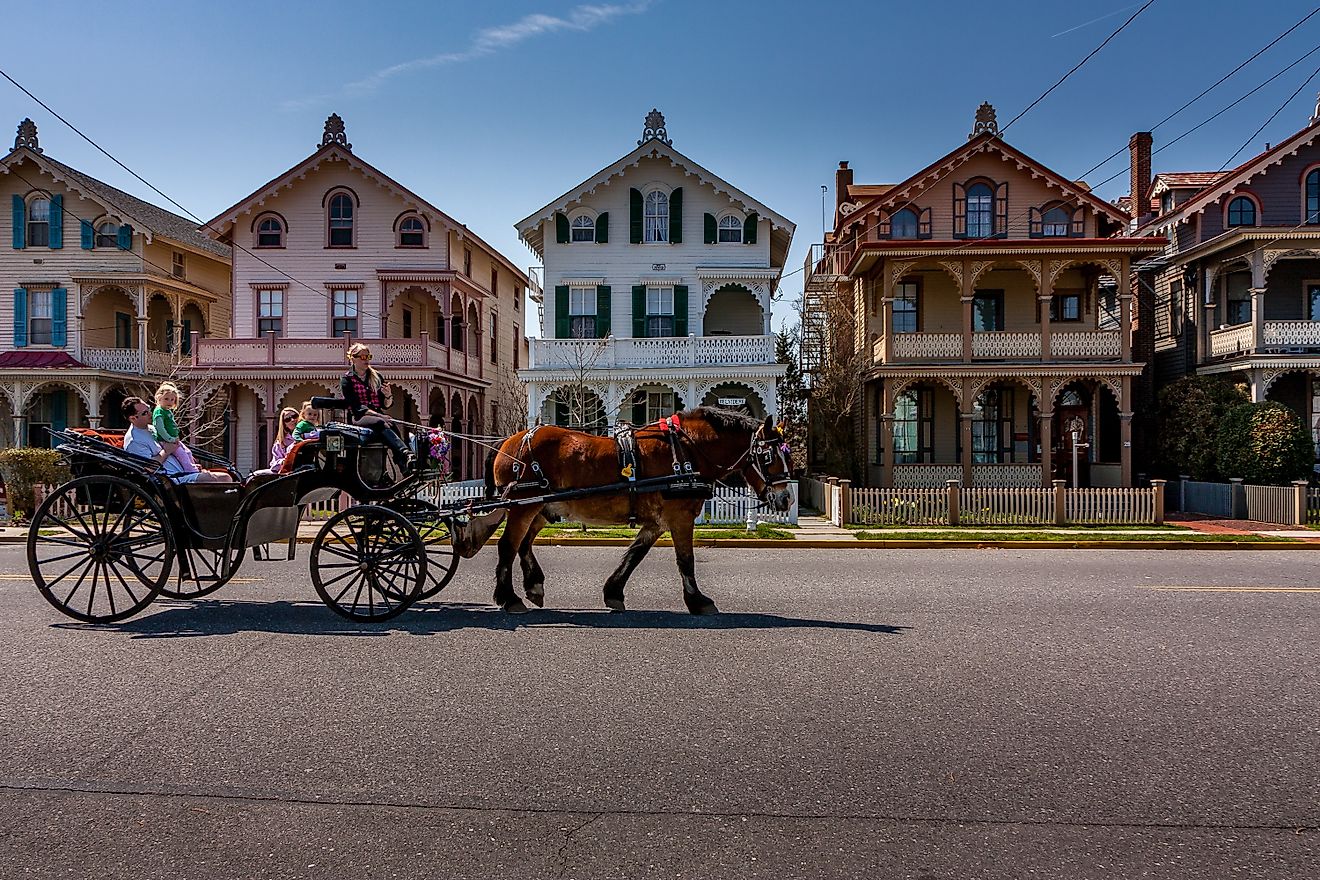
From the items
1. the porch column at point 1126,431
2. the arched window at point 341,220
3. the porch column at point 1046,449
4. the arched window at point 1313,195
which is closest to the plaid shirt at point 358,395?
the porch column at point 1046,449

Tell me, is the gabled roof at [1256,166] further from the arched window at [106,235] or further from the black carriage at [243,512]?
the arched window at [106,235]

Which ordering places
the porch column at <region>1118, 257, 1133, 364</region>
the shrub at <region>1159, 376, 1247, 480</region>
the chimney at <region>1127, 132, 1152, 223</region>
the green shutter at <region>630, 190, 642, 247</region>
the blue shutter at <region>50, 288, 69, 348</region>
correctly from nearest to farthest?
the shrub at <region>1159, 376, 1247, 480</region> < the porch column at <region>1118, 257, 1133, 364</region> < the green shutter at <region>630, 190, 642, 247</region> < the blue shutter at <region>50, 288, 69, 348</region> < the chimney at <region>1127, 132, 1152, 223</region>

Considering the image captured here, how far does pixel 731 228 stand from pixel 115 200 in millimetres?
21639

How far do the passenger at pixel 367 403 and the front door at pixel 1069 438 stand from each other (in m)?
24.8

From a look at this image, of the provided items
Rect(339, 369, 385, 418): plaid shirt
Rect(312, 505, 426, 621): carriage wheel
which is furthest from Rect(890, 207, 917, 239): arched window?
Rect(312, 505, 426, 621): carriage wheel

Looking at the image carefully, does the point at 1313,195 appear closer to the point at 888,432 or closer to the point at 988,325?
the point at 988,325

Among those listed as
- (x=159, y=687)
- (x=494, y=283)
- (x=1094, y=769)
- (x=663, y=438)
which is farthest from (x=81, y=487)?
(x=494, y=283)

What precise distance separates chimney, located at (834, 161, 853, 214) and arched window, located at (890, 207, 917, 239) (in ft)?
26.6

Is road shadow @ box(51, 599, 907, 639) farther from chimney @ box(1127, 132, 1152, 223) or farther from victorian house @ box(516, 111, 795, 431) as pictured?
chimney @ box(1127, 132, 1152, 223)

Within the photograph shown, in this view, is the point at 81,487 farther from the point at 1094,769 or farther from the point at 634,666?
the point at 1094,769

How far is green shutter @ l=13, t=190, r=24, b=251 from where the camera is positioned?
3191 cm

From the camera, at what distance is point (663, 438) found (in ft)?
31.9

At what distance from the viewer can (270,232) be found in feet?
101

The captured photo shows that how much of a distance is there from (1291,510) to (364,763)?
22.6 metres
